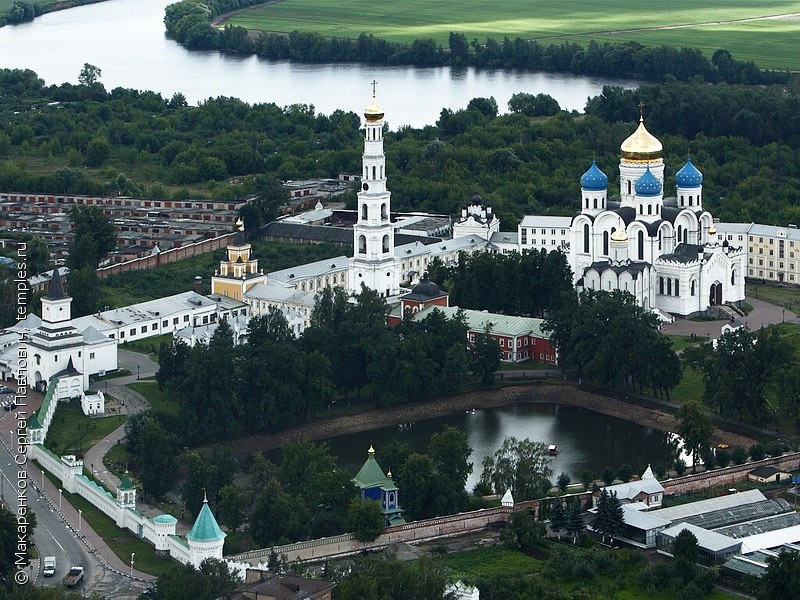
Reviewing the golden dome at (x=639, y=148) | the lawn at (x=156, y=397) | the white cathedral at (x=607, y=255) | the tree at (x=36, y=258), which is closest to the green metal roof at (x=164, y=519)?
the lawn at (x=156, y=397)

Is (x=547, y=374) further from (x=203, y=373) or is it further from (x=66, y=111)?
(x=66, y=111)

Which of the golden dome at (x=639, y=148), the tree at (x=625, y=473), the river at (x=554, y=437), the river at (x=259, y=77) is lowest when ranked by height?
the river at (x=259, y=77)

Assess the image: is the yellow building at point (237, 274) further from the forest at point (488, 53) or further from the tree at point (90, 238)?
the forest at point (488, 53)

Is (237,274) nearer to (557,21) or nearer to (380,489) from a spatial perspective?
(380,489)

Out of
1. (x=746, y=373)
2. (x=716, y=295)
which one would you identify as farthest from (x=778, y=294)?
(x=746, y=373)

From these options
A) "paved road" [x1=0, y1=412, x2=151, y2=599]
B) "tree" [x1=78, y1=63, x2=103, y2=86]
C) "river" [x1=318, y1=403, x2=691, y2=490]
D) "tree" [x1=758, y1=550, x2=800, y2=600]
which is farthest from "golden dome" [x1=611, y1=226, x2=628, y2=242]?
"tree" [x1=78, y1=63, x2=103, y2=86]

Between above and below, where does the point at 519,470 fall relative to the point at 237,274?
below
